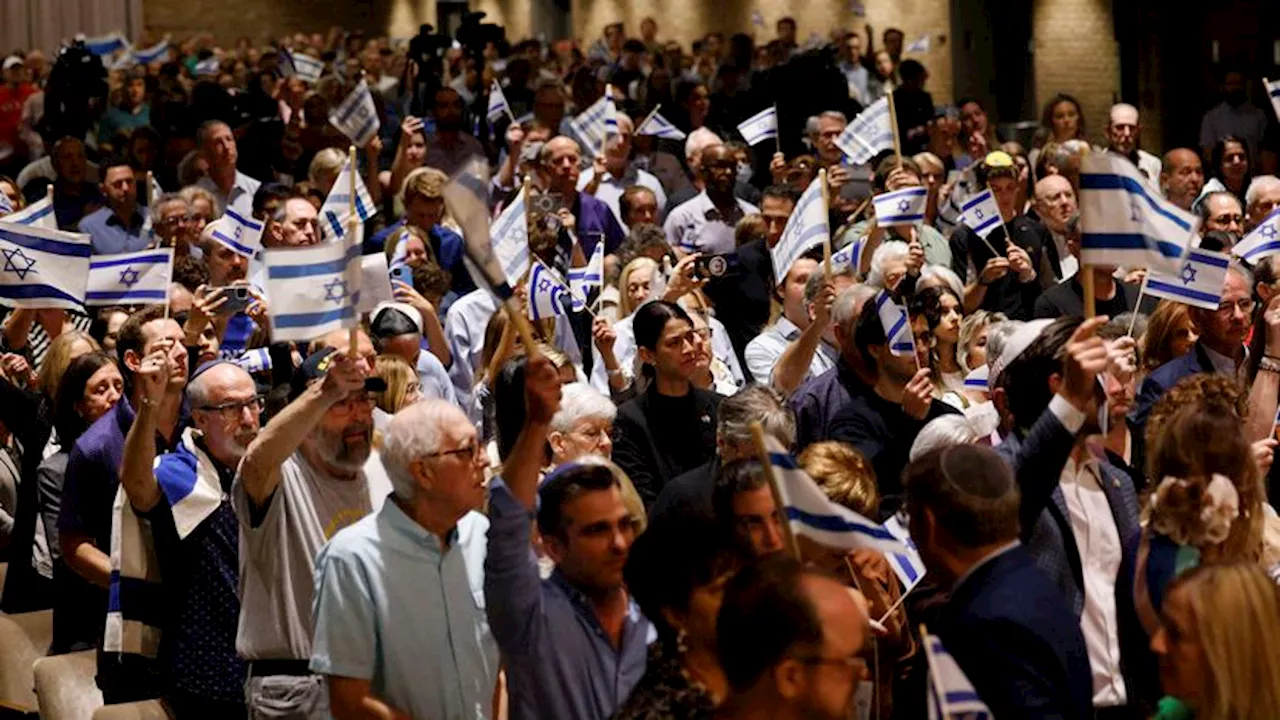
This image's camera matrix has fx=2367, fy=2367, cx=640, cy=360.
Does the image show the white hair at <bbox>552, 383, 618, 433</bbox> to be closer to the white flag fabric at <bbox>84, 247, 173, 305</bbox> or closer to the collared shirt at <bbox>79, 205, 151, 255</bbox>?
the white flag fabric at <bbox>84, 247, 173, 305</bbox>

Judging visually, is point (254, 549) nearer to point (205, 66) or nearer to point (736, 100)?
point (736, 100)

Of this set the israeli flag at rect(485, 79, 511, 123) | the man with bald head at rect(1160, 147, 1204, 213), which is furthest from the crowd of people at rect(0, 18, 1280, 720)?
the israeli flag at rect(485, 79, 511, 123)

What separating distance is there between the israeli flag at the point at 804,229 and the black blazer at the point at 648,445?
244cm

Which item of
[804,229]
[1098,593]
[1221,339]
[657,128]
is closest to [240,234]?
[804,229]

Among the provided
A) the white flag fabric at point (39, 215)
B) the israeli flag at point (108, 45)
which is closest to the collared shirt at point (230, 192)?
the white flag fabric at point (39, 215)

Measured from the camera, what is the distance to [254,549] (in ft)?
22.2

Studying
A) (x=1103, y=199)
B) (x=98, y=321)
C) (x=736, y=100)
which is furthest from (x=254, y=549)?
(x=736, y=100)

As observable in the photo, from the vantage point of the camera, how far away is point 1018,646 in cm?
511

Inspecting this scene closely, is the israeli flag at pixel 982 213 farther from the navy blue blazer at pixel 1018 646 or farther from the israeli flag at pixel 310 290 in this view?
the navy blue blazer at pixel 1018 646

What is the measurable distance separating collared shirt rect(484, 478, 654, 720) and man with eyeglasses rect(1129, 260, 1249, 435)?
376cm

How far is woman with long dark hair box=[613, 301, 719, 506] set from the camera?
27.4ft

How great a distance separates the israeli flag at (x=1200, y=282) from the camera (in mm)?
8672

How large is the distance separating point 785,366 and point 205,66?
2142 cm

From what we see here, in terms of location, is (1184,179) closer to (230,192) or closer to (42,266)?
(230,192)
